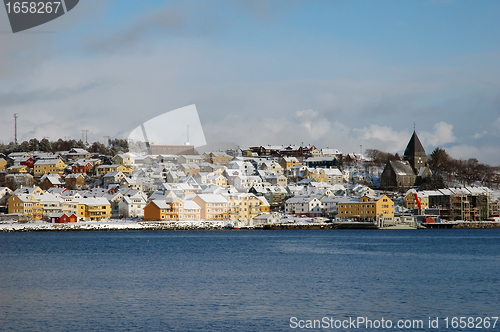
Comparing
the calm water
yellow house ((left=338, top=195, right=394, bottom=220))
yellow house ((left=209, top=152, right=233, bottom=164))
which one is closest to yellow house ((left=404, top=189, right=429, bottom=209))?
yellow house ((left=338, top=195, right=394, bottom=220))

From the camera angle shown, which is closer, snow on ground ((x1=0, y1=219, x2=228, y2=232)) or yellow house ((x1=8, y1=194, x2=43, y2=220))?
snow on ground ((x1=0, y1=219, x2=228, y2=232))

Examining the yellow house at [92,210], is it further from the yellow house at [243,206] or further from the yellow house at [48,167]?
the yellow house at [48,167]

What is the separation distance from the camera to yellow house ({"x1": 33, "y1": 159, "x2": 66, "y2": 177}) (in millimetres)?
80875

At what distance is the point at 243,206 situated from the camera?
57.7 m

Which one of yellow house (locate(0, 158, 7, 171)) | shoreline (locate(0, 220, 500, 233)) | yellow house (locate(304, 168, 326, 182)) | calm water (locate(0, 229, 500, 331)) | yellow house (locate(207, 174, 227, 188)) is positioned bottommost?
shoreline (locate(0, 220, 500, 233))

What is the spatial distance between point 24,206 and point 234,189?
805 inches

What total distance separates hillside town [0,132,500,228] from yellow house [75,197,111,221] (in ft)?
0.30

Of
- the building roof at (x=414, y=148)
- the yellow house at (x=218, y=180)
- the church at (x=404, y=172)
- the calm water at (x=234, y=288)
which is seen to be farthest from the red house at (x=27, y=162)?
the calm water at (x=234, y=288)

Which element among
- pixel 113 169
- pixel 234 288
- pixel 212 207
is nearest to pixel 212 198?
pixel 212 207

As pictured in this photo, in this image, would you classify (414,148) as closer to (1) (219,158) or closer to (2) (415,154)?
(2) (415,154)

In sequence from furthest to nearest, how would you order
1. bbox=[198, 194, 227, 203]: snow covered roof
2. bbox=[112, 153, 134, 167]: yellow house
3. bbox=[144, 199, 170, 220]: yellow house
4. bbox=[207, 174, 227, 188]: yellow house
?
bbox=[112, 153, 134, 167]: yellow house, bbox=[207, 174, 227, 188]: yellow house, bbox=[198, 194, 227, 203]: snow covered roof, bbox=[144, 199, 170, 220]: yellow house

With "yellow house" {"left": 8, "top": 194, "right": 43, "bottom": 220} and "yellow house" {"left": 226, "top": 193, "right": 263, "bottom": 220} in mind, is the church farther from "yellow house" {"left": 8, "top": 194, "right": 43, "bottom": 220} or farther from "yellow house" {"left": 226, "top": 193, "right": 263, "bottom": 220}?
"yellow house" {"left": 8, "top": 194, "right": 43, "bottom": 220}

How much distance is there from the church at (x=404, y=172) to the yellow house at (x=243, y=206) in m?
22.8

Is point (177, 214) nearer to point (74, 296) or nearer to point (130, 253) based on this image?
point (130, 253)
